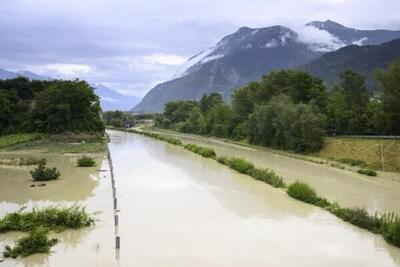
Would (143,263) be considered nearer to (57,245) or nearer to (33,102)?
(57,245)

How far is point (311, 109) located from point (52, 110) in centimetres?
3203

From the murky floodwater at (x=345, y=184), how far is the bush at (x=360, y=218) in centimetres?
250

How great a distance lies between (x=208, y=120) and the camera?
95750mm

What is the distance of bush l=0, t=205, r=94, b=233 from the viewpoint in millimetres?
17578

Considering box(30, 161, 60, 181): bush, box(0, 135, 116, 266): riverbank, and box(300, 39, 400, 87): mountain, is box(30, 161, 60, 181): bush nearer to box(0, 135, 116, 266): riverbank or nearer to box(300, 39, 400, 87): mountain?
box(0, 135, 116, 266): riverbank

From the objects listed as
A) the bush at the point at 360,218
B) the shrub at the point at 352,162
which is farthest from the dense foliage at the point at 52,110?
the bush at the point at 360,218

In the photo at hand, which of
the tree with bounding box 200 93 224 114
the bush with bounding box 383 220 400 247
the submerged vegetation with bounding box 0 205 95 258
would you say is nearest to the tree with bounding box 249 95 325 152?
the bush with bounding box 383 220 400 247

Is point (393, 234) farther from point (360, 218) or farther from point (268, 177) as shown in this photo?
point (268, 177)

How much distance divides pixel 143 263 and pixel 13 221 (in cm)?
622

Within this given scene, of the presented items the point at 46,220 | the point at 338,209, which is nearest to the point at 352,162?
the point at 338,209

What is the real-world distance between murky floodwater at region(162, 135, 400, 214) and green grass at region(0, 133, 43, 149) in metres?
27.6

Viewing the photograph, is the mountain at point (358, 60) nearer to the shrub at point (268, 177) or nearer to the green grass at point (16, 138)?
the green grass at point (16, 138)

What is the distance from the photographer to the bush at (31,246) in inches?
576

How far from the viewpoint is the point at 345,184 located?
3056cm
